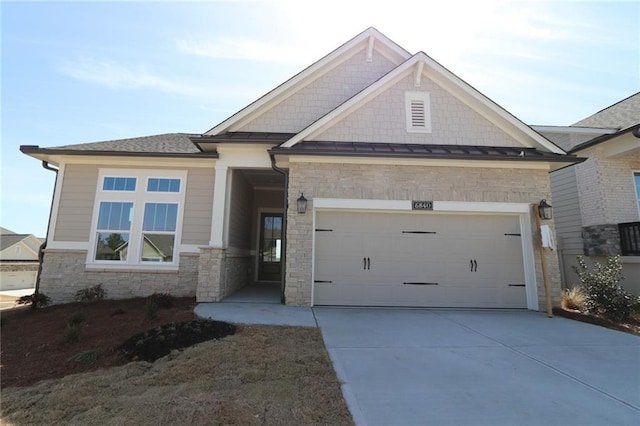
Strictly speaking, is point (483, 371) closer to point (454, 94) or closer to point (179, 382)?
point (179, 382)

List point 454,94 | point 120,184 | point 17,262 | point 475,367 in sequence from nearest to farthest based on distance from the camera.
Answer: point 475,367 < point 120,184 < point 454,94 < point 17,262

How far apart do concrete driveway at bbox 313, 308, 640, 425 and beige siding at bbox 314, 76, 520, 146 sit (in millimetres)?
4921

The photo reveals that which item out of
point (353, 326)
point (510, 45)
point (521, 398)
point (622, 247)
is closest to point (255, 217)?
point (353, 326)

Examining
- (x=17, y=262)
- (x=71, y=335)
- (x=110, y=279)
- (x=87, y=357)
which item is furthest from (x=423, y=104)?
(x=17, y=262)

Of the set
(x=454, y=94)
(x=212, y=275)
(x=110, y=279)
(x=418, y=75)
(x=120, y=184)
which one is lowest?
(x=110, y=279)

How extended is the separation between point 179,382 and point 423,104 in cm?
875

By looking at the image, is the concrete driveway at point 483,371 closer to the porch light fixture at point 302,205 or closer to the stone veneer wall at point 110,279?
the porch light fixture at point 302,205

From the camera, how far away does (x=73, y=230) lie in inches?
340

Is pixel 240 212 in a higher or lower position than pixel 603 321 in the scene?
higher

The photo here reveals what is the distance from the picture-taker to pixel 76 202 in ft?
28.7

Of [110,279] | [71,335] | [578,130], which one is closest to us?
[71,335]

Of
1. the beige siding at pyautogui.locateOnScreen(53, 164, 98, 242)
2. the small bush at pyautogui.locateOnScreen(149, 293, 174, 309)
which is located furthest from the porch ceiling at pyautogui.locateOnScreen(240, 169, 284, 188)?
the small bush at pyautogui.locateOnScreen(149, 293, 174, 309)

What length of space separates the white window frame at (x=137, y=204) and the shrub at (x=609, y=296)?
1054 centimetres

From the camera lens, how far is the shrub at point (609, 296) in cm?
679
